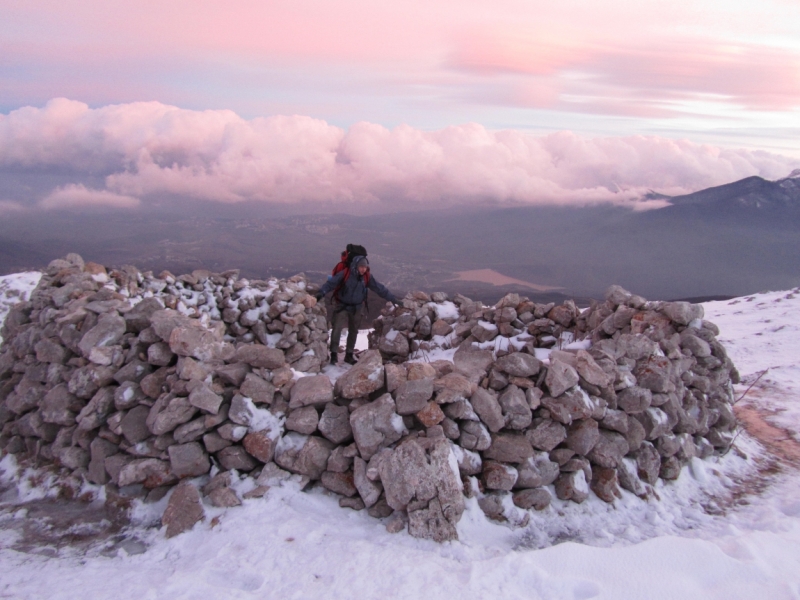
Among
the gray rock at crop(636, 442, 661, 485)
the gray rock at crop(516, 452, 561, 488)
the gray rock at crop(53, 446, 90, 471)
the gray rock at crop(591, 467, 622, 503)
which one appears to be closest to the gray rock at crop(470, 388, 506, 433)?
the gray rock at crop(516, 452, 561, 488)

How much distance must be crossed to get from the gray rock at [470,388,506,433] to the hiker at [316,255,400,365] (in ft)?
16.0

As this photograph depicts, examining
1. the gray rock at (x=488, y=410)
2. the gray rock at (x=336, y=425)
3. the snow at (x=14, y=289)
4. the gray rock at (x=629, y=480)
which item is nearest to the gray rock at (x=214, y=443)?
the gray rock at (x=336, y=425)

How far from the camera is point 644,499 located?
6238mm

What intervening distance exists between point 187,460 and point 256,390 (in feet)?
3.54

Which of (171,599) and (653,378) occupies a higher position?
(653,378)

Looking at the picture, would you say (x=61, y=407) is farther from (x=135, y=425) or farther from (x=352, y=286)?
(x=352, y=286)

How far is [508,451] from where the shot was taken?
5.74 metres

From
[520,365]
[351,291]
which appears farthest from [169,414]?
[351,291]

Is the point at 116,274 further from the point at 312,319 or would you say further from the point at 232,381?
the point at 232,381

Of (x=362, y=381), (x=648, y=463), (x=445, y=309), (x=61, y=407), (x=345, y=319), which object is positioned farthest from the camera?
(x=445, y=309)

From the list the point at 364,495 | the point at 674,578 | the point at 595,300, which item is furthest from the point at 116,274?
the point at 674,578

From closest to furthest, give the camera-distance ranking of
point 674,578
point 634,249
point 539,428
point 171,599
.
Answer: point 171,599, point 674,578, point 539,428, point 634,249

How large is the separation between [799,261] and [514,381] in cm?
14318

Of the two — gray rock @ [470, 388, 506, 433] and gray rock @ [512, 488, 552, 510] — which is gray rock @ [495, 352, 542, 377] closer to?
gray rock @ [470, 388, 506, 433]
